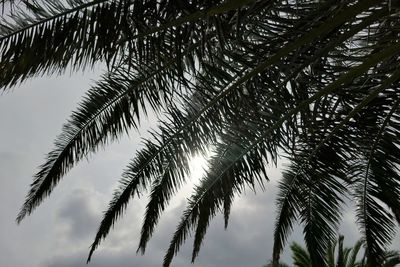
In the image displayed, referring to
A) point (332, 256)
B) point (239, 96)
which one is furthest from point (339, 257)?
point (239, 96)

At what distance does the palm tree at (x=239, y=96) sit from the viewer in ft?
11.9

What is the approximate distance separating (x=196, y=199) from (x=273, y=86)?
2.83 metres

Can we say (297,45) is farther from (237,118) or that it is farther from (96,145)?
(96,145)

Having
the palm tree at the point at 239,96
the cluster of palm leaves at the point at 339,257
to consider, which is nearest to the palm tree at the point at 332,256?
the cluster of palm leaves at the point at 339,257

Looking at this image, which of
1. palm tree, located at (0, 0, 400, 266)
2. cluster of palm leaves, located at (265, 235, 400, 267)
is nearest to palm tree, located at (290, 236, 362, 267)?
cluster of palm leaves, located at (265, 235, 400, 267)

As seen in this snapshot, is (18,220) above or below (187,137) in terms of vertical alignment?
below

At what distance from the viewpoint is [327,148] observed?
19.9 feet

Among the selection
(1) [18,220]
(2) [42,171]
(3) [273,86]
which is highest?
(3) [273,86]

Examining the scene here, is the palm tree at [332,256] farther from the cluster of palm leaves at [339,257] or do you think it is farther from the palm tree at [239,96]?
the palm tree at [239,96]

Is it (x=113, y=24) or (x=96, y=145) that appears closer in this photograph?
(x=113, y=24)

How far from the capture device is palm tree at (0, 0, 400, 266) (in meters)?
3.63

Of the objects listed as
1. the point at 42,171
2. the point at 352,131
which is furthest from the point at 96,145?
the point at 352,131

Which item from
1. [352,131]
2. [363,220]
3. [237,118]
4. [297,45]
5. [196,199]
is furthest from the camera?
[196,199]

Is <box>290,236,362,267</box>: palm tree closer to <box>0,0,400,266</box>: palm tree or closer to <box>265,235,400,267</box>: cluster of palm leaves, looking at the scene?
<box>265,235,400,267</box>: cluster of palm leaves
